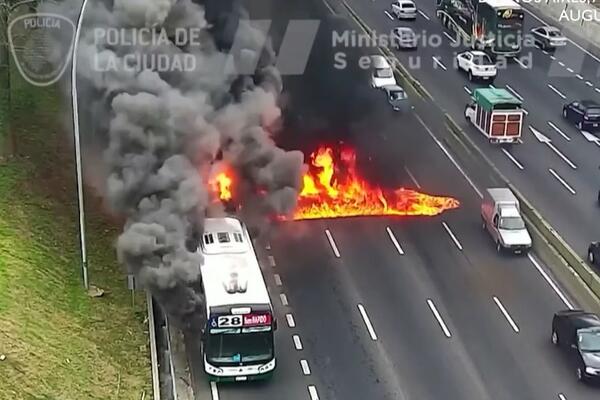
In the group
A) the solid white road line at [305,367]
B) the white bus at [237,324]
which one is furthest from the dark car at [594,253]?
the white bus at [237,324]

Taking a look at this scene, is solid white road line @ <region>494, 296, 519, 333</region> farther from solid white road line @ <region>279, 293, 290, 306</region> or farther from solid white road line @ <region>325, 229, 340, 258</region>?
solid white road line @ <region>279, 293, 290, 306</region>

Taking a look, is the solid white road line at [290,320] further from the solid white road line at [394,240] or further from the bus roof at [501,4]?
the bus roof at [501,4]

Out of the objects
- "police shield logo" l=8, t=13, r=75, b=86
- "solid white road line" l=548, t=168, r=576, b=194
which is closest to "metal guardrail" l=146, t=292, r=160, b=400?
"police shield logo" l=8, t=13, r=75, b=86

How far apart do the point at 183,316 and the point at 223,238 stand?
243 centimetres

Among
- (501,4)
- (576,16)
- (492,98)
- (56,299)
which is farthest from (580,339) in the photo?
(576,16)

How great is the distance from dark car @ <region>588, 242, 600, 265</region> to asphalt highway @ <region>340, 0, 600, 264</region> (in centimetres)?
86

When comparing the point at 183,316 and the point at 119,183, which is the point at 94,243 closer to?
the point at 119,183

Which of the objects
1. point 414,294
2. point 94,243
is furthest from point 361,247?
point 94,243

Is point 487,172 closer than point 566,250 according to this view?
No

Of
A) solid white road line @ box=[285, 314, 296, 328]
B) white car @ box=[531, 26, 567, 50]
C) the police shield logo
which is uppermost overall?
the police shield logo

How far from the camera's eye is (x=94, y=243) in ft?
108

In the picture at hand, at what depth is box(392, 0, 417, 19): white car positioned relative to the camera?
59.8m

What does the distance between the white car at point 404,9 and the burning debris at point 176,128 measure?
946 inches

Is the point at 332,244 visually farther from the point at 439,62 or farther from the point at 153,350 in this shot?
the point at 439,62
